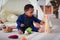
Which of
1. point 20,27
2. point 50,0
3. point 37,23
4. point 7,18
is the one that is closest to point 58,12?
point 50,0

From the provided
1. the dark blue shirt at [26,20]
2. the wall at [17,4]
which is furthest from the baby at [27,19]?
the wall at [17,4]

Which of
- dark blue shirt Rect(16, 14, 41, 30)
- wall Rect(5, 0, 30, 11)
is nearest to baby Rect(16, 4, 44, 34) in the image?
dark blue shirt Rect(16, 14, 41, 30)

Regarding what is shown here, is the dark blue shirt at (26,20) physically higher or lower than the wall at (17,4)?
lower

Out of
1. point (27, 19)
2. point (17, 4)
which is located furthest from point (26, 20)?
point (17, 4)

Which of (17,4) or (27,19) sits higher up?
(17,4)

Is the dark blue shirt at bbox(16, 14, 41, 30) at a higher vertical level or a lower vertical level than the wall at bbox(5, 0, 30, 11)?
lower

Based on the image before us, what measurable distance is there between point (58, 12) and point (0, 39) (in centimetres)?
197

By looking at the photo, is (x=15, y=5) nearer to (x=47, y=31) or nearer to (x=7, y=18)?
(x=7, y=18)

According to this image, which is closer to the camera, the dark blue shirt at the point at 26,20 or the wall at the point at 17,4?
the dark blue shirt at the point at 26,20

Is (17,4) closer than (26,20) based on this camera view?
No

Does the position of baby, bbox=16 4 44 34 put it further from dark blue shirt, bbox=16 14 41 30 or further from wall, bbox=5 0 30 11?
wall, bbox=5 0 30 11

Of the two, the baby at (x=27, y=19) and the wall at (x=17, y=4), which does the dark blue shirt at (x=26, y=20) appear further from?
the wall at (x=17, y=4)

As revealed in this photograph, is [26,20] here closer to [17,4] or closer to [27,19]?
[27,19]

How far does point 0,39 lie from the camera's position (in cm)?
110
